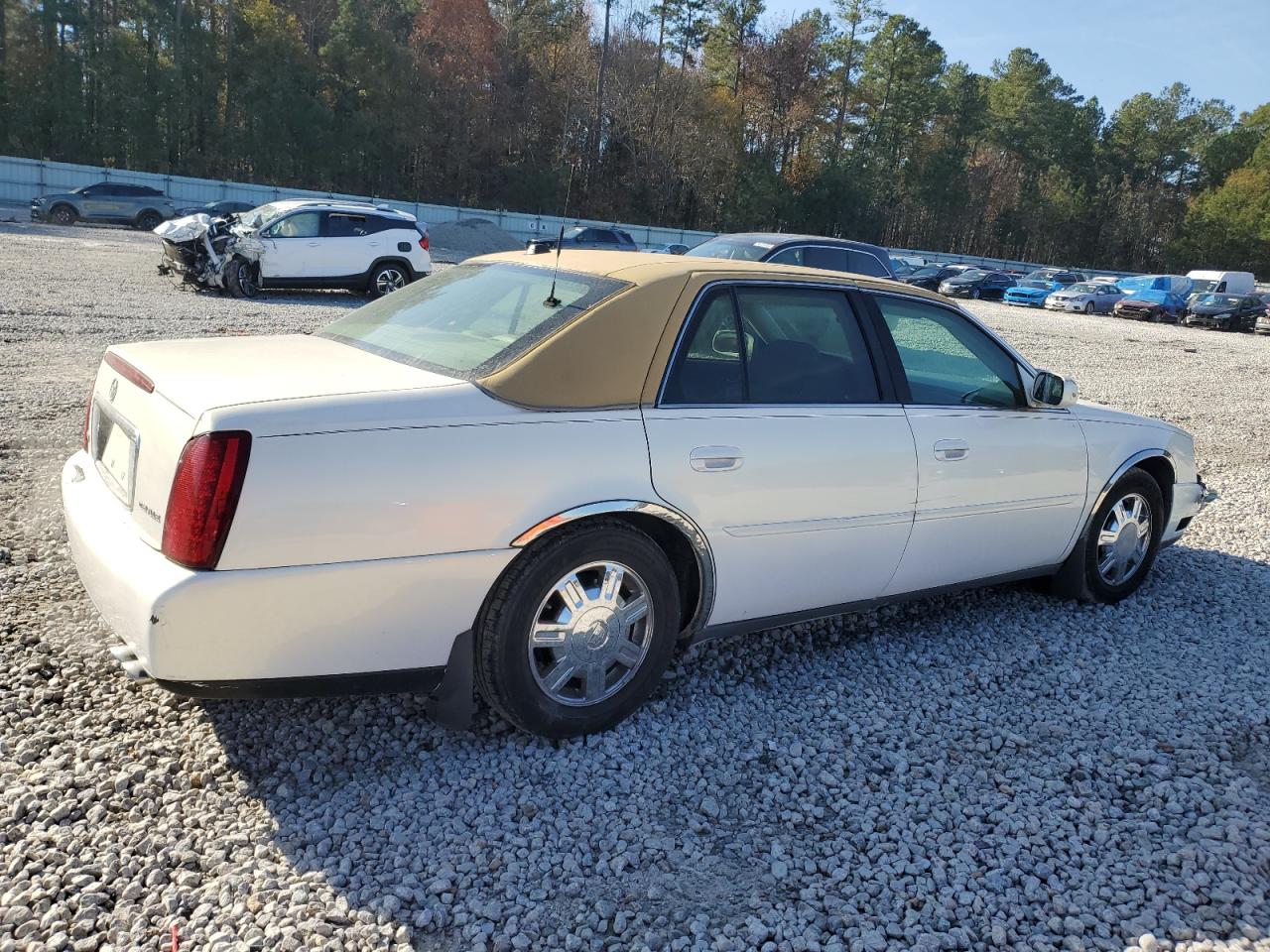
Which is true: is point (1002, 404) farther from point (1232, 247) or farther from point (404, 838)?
point (1232, 247)

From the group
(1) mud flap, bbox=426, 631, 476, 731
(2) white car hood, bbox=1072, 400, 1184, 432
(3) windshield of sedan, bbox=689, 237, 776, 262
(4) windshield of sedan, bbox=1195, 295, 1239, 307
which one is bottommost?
(1) mud flap, bbox=426, 631, 476, 731

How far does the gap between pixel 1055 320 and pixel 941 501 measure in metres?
28.0

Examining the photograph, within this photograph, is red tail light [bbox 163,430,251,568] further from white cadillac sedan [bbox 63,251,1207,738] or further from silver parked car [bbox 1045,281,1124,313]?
silver parked car [bbox 1045,281,1124,313]

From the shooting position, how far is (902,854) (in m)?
2.81

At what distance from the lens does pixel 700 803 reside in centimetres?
302

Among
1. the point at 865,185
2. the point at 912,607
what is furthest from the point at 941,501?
the point at 865,185

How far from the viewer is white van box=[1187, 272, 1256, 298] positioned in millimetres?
34250

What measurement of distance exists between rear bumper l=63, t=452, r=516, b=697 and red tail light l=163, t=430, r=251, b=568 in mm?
62

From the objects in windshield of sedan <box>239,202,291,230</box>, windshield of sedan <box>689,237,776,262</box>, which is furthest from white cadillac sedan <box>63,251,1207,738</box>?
windshield of sedan <box>239,202,291,230</box>

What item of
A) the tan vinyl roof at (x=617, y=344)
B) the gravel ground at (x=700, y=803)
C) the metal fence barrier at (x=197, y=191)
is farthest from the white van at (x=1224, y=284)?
the tan vinyl roof at (x=617, y=344)

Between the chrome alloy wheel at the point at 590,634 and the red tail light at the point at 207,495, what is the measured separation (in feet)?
3.23

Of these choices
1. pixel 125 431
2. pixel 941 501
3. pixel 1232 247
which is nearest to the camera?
pixel 125 431

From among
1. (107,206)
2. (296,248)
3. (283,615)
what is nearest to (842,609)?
(283,615)

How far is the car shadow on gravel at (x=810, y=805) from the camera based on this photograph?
2.55m
